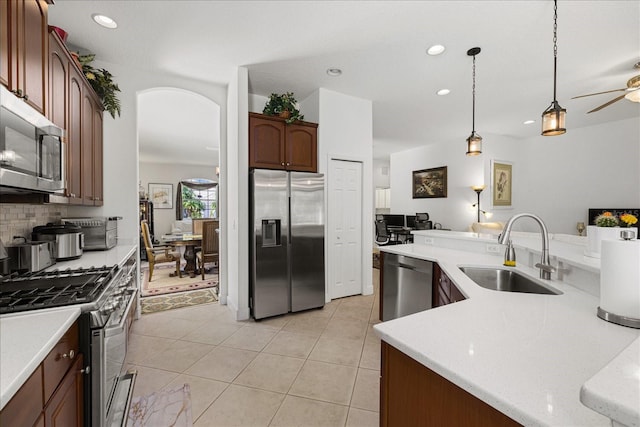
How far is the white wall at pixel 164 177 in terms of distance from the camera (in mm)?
8281

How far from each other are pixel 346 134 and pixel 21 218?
337 centimetres

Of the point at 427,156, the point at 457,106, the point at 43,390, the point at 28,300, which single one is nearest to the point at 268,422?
the point at 43,390

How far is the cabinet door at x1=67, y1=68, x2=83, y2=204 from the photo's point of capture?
2018mm

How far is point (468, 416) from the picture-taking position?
0.72m

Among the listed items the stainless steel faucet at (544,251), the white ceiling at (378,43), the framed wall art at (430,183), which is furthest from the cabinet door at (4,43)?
the framed wall art at (430,183)

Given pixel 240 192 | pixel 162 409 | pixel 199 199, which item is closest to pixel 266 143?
pixel 240 192

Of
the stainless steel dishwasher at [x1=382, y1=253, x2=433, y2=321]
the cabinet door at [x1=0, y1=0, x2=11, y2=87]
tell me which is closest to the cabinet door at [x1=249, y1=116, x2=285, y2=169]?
the stainless steel dishwasher at [x1=382, y1=253, x2=433, y2=321]

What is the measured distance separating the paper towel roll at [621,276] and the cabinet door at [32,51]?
256 cm

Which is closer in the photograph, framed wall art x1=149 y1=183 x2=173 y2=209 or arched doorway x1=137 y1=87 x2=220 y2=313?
arched doorway x1=137 y1=87 x2=220 y2=313

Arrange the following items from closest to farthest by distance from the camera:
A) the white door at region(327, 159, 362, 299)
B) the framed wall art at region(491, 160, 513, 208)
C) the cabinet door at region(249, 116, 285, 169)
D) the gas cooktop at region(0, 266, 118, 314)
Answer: the gas cooktop at region(0, 266, 118, 314) < the cabinet door at region(249, 116, 285, 169) < the white door at region(327, 159, 362, 299) < the framed wall art at region(491, 160, 513, 208)

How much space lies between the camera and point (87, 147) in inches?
95.6

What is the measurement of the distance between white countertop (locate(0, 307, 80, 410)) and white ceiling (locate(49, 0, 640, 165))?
2.26 meters

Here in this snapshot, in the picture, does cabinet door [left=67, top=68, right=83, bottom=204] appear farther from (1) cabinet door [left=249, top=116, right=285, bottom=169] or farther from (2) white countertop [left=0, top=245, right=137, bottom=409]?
(1) cabinet door [left=249, top=116, right=285, bottom=169]

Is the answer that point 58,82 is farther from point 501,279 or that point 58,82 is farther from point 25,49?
point 501,279
